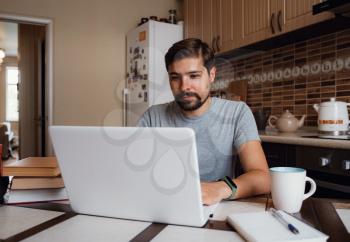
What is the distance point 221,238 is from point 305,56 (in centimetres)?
209

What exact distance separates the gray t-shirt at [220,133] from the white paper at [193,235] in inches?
27.4

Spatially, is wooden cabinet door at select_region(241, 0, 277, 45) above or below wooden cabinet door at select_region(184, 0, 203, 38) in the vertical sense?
below

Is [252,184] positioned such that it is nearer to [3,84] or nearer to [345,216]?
[345,216]

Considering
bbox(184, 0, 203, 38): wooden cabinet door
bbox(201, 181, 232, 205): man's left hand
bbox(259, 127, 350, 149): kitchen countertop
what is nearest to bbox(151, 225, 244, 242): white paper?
bbox(201, 181, 232, 205): man's left hand

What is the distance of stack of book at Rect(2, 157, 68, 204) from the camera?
0.93 meters

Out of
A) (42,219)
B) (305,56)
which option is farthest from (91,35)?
(42,219)

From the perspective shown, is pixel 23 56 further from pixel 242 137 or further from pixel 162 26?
pixel 242 137

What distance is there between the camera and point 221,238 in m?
0.64

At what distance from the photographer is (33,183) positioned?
3.10 ft

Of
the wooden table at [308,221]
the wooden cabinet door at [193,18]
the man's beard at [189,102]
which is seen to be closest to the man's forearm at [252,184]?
the wooden table at [308,221]

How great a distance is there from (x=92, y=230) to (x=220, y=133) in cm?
85

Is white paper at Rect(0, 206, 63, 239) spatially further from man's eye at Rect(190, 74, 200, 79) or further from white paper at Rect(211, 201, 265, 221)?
man's eye at Rect(190, 74, 200, 79)

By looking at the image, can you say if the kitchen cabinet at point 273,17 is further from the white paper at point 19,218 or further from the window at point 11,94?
the window at point 11,94

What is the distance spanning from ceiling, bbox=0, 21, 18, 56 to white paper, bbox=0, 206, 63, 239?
19.6 feet
